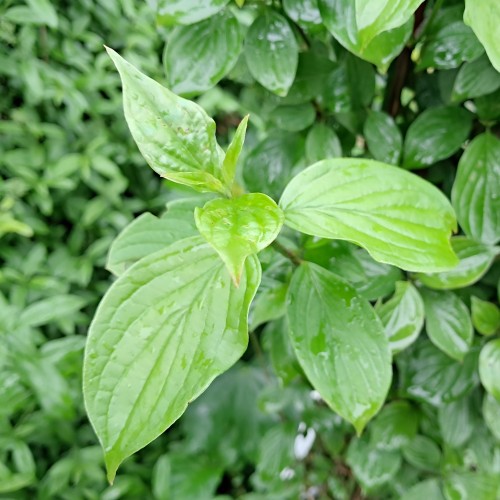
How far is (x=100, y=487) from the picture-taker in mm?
1022

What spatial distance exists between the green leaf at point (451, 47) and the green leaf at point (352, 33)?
0.16 ft

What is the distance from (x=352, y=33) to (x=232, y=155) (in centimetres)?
13

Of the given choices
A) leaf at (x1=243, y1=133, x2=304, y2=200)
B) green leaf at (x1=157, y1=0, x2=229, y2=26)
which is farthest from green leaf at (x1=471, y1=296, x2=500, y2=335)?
green leaf at (x1=157, y1=0, x2=229, y2=26)

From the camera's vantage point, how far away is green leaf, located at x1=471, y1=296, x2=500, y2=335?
0.48 m

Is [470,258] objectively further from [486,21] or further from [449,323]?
[486,21]

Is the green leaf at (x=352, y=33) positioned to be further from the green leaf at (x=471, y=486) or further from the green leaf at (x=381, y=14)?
the green leaf at (x=471, y=486)

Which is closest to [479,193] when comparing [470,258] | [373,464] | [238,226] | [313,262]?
[470,258]

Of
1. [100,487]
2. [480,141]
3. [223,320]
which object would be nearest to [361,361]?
[223,320]

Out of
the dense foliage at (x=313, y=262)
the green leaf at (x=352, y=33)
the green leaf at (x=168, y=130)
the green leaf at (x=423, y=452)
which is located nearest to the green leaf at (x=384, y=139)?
the dense foliage at (x=313, y=262)

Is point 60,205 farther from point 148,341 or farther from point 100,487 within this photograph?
point 148,341

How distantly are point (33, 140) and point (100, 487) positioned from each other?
0.71m

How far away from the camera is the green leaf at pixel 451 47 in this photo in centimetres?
41

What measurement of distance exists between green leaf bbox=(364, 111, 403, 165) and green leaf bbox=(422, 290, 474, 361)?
0.43ft

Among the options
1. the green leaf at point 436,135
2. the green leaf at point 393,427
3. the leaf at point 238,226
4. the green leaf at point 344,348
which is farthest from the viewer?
the green leaf at point 393,427
